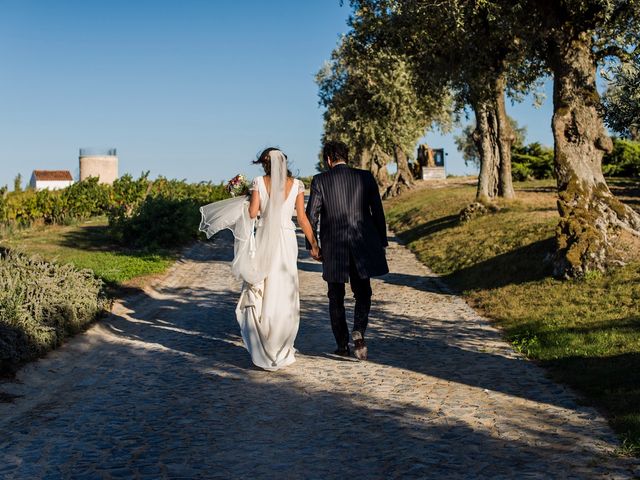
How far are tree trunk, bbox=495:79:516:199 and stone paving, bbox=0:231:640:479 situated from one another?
646 inches

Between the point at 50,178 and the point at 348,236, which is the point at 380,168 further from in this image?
the point at 50,178

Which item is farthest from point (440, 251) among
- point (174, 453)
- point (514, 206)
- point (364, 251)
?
point (174, 453)

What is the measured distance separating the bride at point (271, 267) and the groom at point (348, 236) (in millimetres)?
230

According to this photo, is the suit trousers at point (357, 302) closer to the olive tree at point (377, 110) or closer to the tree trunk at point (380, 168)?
the olive tree at point (377, 110)

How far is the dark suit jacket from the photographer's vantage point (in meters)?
9.06

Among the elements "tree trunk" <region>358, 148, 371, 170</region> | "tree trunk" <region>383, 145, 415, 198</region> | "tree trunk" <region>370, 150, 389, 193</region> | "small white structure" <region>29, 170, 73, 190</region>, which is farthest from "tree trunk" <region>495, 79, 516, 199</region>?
"small white structure" <region>29, 170, 73, 190</region>

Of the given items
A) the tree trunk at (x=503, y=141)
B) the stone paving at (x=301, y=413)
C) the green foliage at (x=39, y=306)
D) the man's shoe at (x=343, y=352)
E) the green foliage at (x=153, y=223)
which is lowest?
A: the stone paving at (x=301, y=413)

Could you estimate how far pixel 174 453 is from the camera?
227 inches

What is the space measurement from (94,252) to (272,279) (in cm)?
1481

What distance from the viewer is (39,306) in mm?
10156

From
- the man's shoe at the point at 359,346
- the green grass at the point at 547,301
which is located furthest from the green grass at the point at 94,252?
the green grass at the point at 547,301

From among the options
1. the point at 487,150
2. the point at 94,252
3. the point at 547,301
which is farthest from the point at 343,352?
the point at 487,150

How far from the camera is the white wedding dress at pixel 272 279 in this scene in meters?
8.75

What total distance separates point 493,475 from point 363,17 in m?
23.4
